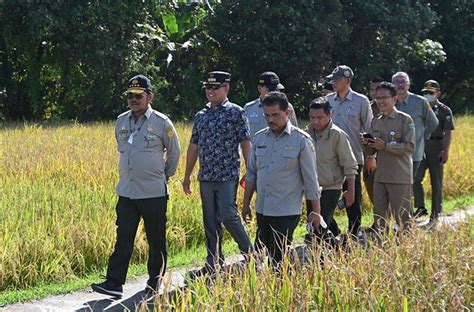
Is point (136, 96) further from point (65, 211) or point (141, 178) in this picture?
point (65, 211)

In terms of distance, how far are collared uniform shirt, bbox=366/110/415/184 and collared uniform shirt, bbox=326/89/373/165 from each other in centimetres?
24

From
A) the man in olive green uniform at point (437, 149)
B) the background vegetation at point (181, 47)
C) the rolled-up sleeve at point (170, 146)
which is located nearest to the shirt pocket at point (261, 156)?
the rolled-up sleeve at point (170, 146)

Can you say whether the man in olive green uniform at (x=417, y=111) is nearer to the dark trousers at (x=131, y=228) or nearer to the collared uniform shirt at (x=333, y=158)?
the collared uniform shirt at (x=333, y=158)

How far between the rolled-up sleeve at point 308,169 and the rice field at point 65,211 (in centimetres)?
238

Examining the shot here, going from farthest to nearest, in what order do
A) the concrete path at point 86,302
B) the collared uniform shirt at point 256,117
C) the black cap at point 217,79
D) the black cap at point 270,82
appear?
1. the collared uniform shirt at point 256,117
2. the black cap at point 270,82
3. the black cap at point 217,79
4. the concrete path at point 86,302

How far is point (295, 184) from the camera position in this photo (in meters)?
5.68

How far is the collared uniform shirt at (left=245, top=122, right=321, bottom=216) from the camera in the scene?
18.4 ft

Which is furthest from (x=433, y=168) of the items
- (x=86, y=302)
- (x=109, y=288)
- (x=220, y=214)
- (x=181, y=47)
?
(x=181, y=47)

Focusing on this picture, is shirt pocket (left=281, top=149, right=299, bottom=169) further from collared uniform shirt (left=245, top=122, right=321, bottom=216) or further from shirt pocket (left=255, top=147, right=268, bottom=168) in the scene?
shirt pocket (left=255, top=147, right=268, bottom=168)

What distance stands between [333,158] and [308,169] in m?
1.21

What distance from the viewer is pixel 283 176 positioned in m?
5.63

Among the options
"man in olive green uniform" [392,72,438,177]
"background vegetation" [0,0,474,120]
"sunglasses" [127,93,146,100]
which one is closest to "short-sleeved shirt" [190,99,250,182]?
"sunglasses" [127,93,146,100]

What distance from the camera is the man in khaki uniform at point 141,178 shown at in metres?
6.05

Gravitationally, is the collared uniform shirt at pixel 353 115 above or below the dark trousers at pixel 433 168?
above
